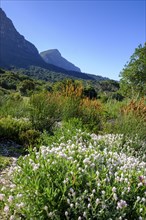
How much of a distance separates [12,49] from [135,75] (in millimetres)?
138023

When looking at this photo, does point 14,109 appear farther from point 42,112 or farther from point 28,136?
point 28,136

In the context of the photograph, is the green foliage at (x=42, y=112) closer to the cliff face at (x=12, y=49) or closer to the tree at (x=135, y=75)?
the tree at (x=135, y=75)

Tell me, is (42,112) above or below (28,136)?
above

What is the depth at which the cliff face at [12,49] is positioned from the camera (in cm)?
12723

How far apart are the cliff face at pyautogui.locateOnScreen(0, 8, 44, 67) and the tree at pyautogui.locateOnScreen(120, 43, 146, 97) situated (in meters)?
98.7

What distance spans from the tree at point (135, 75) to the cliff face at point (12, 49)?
98.7 meters

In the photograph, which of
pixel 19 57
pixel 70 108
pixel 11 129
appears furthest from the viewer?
pixel 19 57

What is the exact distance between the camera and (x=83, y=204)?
8.73 feet

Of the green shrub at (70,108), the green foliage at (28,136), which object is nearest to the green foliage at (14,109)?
the green shrub at (70,108)

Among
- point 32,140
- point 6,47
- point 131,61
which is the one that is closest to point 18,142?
point 32,140

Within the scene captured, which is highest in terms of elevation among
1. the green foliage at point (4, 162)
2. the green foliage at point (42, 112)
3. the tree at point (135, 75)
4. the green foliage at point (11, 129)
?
the tree at point (135, 75)

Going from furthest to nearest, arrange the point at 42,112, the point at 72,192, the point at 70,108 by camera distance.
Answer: the point at 70,108 → the point at 42,112 → the point at 72,192

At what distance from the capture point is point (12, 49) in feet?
486

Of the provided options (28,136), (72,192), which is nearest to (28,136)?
(28,136)
